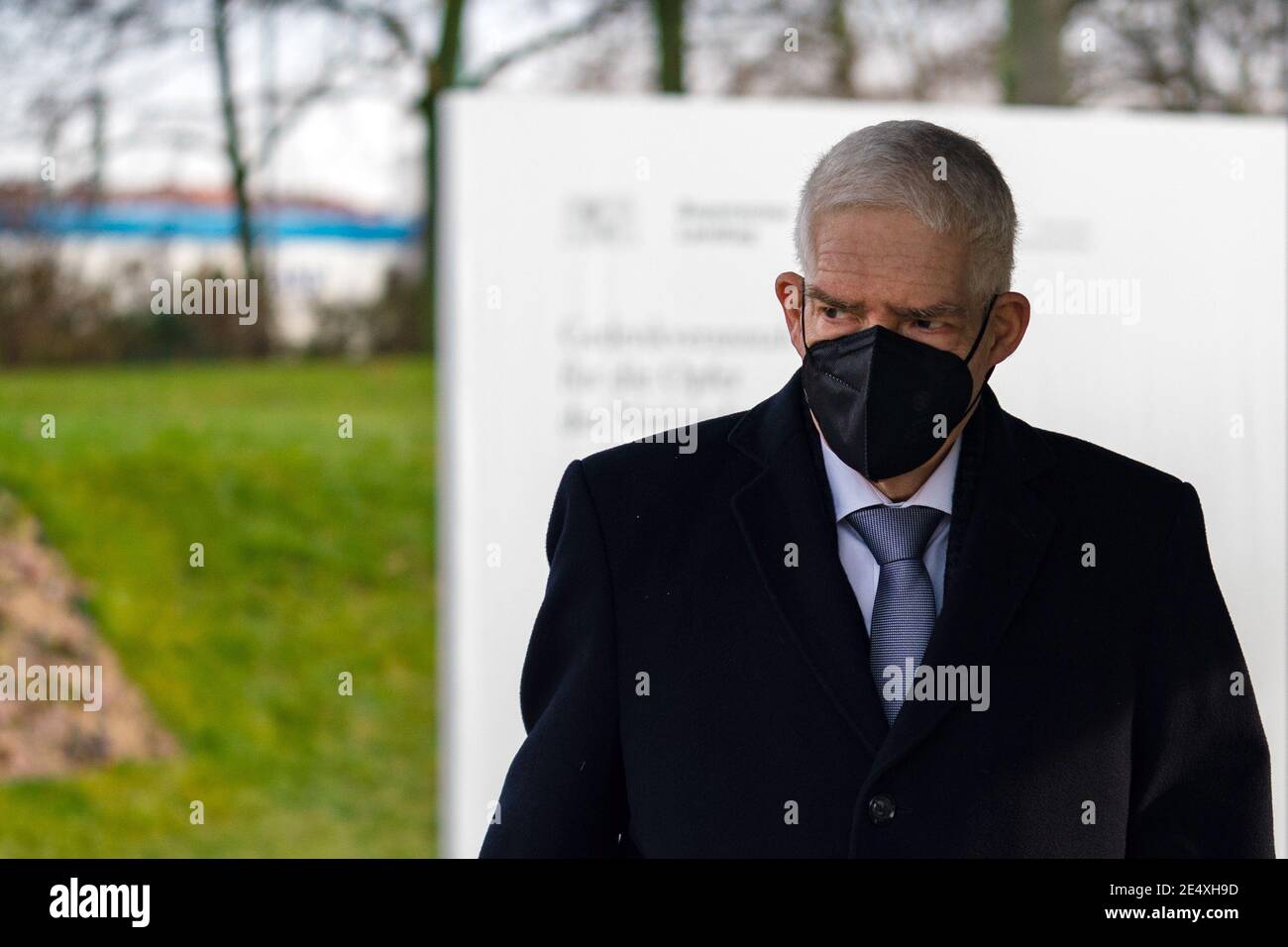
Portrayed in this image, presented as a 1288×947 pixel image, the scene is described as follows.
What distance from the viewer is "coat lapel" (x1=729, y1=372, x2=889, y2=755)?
188cm

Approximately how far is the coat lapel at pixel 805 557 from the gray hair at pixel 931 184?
1.08ft

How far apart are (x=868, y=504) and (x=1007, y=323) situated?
0.30 m

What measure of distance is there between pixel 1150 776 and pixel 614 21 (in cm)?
467

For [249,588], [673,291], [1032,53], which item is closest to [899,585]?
[673,291]

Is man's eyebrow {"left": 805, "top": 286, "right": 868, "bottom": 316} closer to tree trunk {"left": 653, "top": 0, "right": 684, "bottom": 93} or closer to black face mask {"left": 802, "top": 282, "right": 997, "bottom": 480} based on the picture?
black face mask {"left": 802, "top": 282, "right": 997, "bottom": 480}

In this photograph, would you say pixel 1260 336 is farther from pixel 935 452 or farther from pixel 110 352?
pixel 110 352

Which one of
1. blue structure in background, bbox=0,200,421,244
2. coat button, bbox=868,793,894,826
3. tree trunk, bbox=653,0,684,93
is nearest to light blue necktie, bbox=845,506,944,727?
coat button, bbox=868,793,894,826

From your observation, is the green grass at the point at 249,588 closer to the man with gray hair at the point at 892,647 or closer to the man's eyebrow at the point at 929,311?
the man with gray hair at the point at 892,647

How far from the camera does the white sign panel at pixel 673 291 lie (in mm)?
3324

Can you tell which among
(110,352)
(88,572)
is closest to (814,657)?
(88,572)

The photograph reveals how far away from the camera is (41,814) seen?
5379 millimetres

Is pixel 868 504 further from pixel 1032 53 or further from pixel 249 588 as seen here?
pixel 249 588

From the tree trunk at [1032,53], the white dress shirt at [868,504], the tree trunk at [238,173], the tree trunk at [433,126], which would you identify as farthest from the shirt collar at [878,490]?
the tree trunk at [238,173]

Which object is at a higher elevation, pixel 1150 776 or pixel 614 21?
pixel 614 21
